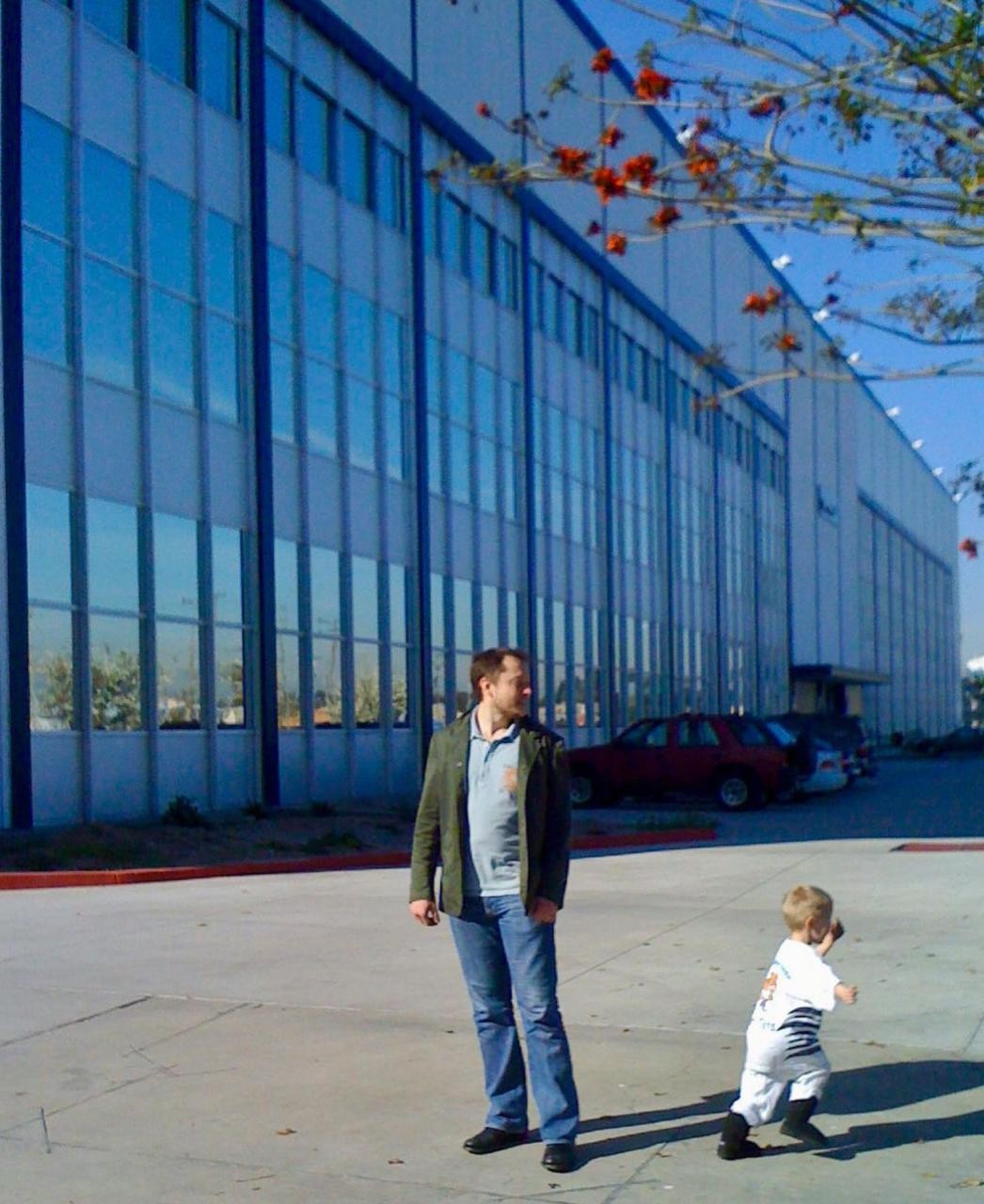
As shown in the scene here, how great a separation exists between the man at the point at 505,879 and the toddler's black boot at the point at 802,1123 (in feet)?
2.80

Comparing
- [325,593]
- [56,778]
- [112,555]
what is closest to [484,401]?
[325,593]

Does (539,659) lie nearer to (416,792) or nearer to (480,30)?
(416,792)

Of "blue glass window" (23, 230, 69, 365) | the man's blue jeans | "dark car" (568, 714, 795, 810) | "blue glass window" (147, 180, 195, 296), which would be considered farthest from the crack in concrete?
"dark car" (568, 714, 795, 810)

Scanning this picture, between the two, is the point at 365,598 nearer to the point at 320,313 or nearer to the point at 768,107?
the point at 320,313

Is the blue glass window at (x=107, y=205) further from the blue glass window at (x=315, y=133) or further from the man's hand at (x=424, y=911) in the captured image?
the man's hand at (x=424, y=911)

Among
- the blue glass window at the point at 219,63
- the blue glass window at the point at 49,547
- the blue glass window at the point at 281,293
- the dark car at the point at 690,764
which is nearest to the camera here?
the blue glass window at the point at 49,547

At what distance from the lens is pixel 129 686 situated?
68.8ft

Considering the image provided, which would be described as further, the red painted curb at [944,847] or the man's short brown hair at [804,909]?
the red painted curb at [944,847]

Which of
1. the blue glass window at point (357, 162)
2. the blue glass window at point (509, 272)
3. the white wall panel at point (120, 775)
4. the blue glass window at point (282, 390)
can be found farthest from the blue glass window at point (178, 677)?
the blue glass window at point (509, 272)

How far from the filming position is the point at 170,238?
22203 mm

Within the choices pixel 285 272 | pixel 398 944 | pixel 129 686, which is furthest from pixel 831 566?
pixel 398 944

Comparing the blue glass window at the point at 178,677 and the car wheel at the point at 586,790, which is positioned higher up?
the blue glass window at the point at 178,677

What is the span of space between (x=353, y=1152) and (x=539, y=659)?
29.4m

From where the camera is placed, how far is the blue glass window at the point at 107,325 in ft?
66.6
